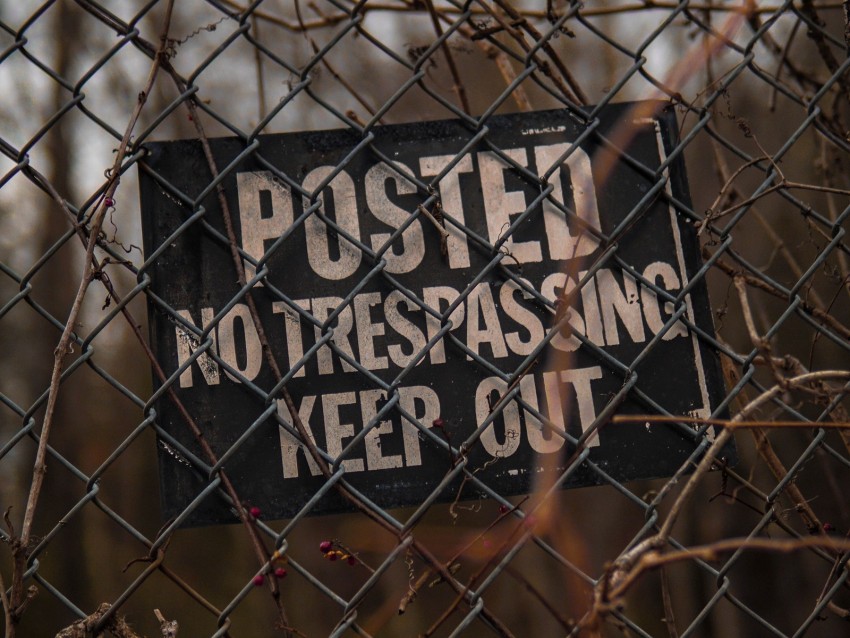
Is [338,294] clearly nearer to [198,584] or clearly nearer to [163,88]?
[163,88]

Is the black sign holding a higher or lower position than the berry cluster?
higher

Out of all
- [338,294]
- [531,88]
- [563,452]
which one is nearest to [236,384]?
[338,294]

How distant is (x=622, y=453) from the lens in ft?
4.72

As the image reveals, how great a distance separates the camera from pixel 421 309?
145 centimetres

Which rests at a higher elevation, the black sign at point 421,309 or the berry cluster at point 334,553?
the black sign at point 421,309

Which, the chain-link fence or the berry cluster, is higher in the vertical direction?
the chain-link fence

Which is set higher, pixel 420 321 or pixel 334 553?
pixel 420 321

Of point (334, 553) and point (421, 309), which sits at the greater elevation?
point (421, 309)

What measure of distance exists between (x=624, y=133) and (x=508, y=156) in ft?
0.82

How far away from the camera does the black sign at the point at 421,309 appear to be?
4.58 feet

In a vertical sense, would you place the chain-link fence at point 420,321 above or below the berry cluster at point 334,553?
above

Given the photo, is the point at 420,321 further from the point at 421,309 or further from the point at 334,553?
the point at 334,553

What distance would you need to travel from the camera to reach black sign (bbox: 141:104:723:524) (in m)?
1.40

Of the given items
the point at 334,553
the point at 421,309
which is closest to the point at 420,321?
the point at 421,309
